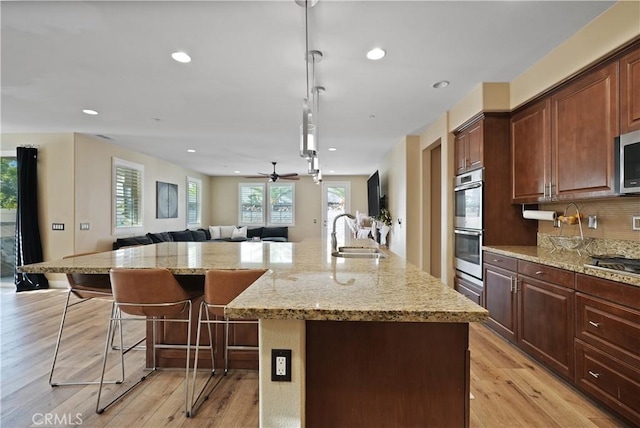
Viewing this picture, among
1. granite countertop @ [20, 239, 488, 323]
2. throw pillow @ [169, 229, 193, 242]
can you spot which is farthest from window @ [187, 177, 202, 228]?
granite countertop @ [20, 239, 488, 323]

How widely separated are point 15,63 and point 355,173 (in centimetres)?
770

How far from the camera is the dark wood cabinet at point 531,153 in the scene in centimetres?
268

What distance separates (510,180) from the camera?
314cm

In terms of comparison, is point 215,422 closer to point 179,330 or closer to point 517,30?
point 179,330

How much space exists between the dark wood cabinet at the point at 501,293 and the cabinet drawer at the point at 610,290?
0.70m

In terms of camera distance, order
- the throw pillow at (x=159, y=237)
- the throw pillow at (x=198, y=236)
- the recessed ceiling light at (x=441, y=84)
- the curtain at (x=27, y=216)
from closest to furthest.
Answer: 1. the recessed ceiling light at (x=441, y=84)
2. the curtain at (x=27, y=216)
3. the throw pillow at (x=159, y=237)
4. the throw pillow at (x=198, y=236)

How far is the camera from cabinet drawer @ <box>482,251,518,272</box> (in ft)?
8.68

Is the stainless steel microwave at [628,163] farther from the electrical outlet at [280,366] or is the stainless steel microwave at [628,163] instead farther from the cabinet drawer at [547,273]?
the electrical outlet at [280,366]

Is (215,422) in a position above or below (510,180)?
below

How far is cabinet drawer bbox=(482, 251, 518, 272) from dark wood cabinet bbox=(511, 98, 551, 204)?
0.60m

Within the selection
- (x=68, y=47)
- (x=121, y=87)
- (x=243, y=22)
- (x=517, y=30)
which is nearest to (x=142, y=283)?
(x=243, y=22)

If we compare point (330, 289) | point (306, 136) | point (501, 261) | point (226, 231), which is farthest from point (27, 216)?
point (501, 261)

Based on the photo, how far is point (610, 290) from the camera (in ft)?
5.72

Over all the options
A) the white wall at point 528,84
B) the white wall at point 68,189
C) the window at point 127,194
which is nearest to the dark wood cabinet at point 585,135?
the white wall at point 528,84
